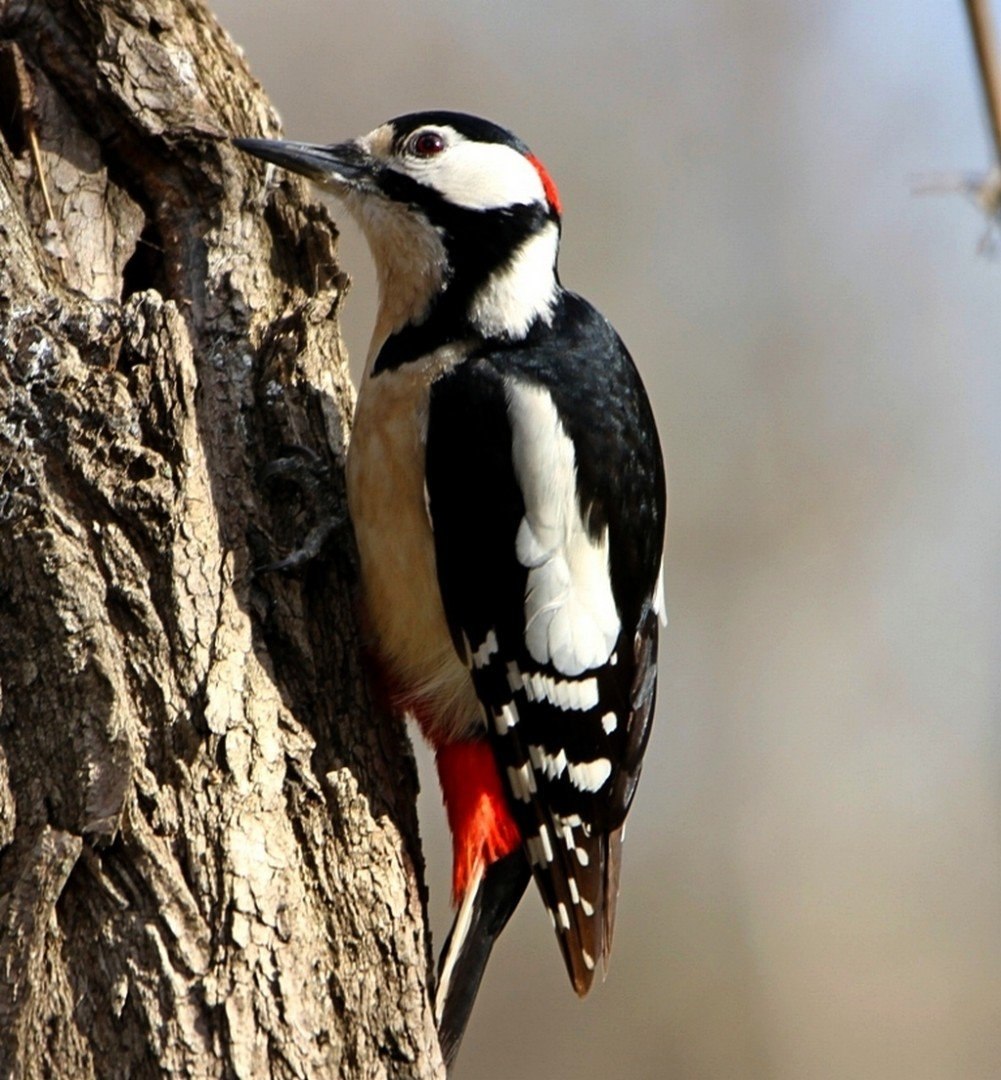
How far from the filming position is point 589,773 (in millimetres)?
2902

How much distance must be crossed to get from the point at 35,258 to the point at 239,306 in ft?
1.33

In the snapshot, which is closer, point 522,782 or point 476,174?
point 522,782

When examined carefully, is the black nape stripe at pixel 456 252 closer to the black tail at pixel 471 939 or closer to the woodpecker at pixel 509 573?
the woodpecker at pixel 509 573

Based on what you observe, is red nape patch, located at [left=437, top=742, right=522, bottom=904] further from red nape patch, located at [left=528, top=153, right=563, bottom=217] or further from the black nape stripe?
red nape patch, located at [left=528, top=153, right=563, bottom=217]

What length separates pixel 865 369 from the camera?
6.83 metres

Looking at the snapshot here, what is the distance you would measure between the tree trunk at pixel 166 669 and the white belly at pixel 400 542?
0.23ft

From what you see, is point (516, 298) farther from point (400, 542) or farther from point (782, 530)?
point (782, 530)

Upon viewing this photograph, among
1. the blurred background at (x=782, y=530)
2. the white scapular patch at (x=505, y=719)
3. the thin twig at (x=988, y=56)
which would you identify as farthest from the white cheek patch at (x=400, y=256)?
the blurred background at (x=782, y=530)

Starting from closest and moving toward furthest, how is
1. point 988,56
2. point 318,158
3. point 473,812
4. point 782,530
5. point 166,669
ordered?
1. point 988,56
2. point 166,669
3. point 473,812
4. point 318,158
5. point 782,530

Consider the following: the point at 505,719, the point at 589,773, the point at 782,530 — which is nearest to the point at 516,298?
the point at 505,719

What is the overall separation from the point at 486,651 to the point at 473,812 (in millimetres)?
319

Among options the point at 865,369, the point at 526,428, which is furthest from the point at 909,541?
the point at 526,428

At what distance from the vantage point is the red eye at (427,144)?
10.2 feet

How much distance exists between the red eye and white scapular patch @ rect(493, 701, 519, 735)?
1184mm
